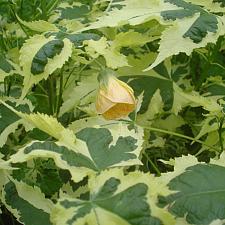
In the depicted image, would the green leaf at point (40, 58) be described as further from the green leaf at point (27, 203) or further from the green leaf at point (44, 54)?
the green leaf at point (27, 203)

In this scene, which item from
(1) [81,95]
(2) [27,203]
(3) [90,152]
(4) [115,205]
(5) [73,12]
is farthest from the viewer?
(5) [73,12]

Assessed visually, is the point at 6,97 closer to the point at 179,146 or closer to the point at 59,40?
the point at 59,40

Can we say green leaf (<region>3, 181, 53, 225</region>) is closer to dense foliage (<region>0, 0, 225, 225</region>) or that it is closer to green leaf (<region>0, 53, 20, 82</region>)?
dense foliage (<region>0, 0, 225, 225</region>)

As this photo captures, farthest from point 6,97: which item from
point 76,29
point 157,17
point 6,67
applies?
point 157,17

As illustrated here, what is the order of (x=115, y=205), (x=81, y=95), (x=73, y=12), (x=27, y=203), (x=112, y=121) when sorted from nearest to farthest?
(x=115, y=205) → (x=27, y=203) → (x=112, y=121) → (x=81, y=95) → (x=73, y=12)

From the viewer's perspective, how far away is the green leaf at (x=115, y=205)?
665 millimetres

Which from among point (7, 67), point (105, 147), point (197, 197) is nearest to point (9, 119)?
point (7, 67)

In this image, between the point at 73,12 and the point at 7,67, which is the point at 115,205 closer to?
the point at 7,67

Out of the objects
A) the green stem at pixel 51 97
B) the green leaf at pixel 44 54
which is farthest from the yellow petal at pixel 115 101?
the green stem at pixel 51 97

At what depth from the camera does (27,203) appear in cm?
96

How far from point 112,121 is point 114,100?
88mm

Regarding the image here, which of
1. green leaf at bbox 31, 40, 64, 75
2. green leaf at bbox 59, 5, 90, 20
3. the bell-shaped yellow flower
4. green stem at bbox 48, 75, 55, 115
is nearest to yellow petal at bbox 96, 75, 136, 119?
the bell-shaped yellow flower

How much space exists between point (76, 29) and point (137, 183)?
1.53 ft

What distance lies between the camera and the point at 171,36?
0.98m
